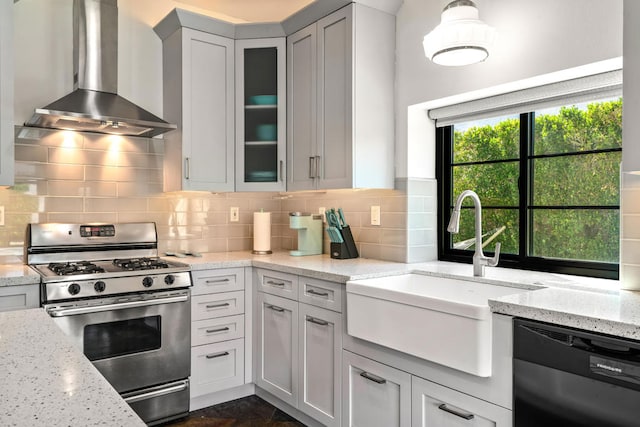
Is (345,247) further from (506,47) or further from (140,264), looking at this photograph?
(506,47)

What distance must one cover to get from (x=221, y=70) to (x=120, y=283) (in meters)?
1.57

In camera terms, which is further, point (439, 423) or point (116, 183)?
point (116, 183)

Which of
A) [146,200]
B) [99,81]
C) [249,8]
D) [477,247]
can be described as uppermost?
[249,8]

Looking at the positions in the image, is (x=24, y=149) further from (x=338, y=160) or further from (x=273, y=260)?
(x=338, y=160)

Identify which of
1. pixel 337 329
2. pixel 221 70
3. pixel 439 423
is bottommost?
pixel 439 423

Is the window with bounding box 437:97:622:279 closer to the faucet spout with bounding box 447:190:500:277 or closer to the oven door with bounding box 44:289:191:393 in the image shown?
the faucet spout with bounding box 447:190:500:277

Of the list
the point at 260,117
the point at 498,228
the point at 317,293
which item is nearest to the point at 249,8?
the point at 260,117

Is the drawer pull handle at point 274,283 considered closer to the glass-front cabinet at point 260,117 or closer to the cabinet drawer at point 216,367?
the cabinet drawer at point 216,367

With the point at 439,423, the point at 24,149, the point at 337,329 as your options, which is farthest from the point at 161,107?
the point at 439,423

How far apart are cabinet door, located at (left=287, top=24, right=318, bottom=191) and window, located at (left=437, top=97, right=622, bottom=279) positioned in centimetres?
86

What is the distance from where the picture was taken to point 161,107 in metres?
3.39

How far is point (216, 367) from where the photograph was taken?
9.80 feet

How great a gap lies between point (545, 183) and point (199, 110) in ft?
7.05

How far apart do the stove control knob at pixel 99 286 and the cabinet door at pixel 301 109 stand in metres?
1.33
